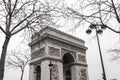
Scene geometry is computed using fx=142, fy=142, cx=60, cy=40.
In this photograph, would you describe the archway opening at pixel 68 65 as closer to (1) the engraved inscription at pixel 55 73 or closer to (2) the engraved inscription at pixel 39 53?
(1) the engraved inscription at pixel 55 73

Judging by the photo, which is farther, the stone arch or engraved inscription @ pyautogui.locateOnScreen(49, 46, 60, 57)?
the stone arch

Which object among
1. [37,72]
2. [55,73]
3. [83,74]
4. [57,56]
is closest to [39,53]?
[57,56]

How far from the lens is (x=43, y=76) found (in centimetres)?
1647

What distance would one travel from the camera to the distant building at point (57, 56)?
16984 millimetres

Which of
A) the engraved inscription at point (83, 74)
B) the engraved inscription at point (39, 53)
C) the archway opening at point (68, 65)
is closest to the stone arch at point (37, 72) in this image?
the engraved inscription at point (39, 53)

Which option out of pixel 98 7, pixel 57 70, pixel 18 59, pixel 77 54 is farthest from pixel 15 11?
pixel 18 59

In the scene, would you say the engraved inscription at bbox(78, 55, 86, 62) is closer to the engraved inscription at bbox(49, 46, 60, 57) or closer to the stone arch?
the engraved inscription at bbox(49, 46, 60, 57)

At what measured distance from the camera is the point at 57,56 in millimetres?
18359

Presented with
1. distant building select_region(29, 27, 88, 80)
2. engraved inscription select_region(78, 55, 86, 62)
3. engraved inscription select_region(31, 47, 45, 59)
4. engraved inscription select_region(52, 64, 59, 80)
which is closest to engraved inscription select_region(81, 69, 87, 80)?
distant building select_region(29, 27, 88, 80)

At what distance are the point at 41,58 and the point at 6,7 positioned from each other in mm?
10006

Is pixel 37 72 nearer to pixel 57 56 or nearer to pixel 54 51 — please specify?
pixel 57 56

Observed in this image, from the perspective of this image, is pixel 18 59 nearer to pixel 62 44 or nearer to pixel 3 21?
pixel 62 44

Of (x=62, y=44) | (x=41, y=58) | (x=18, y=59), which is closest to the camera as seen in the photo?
(x=41, y=58)

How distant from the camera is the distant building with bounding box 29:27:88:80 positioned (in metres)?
17.0
